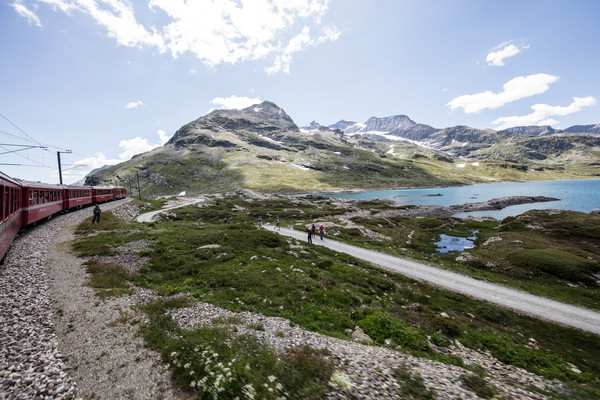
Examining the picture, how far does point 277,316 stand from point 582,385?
15.2 metres

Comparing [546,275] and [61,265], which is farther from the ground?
[61,265]

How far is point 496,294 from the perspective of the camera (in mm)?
22516

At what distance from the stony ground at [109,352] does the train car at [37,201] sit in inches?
555

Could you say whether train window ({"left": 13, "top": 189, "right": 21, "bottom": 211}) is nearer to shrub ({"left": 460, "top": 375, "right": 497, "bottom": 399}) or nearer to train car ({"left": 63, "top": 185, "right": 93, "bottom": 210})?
train car ({"left": 63, "top": 185, "right": 93, "bottom": 210})

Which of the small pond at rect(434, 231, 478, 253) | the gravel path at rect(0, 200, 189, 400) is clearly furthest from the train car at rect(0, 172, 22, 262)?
the small pond at rect(434, 231, 478, 253)

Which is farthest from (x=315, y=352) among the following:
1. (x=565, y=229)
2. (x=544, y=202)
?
(x=544, y=202)

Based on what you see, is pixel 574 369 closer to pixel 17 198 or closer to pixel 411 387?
pixel 411 387

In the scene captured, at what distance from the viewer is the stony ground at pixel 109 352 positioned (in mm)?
7586

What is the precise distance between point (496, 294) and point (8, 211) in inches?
1778

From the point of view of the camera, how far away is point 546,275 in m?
27.3

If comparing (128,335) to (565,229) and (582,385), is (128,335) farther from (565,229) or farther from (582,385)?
(565,229)

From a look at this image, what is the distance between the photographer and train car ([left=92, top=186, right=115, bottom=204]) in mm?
60019

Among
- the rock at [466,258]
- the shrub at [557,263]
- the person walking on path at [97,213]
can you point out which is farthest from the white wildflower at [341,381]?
the person walking on path at [97,213]

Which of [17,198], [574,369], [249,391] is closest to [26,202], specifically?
[17,198]
